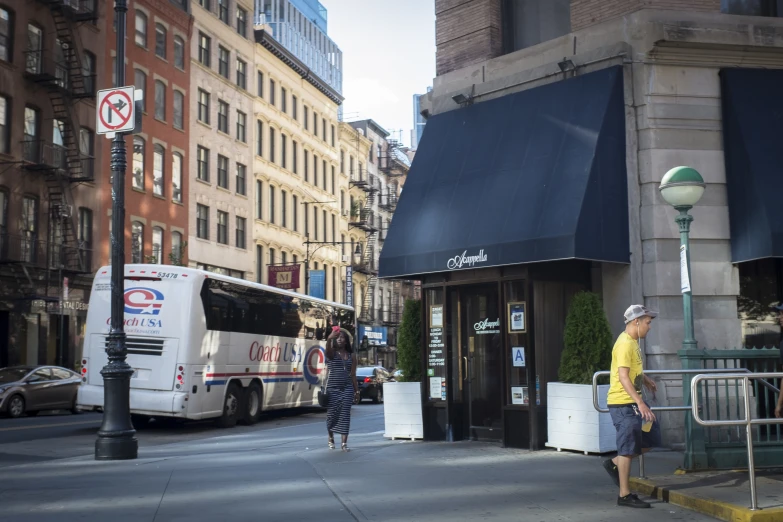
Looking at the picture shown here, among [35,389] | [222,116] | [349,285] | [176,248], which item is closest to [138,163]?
[176,248]

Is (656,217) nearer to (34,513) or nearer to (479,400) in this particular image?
(479,400)

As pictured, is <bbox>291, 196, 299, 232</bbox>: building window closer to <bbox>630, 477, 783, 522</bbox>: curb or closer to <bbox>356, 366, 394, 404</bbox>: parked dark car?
<bbox>356, 366, 394, 404</bbox>: parked dark car

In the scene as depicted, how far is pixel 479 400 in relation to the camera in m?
15.7

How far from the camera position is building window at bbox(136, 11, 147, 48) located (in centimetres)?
4547

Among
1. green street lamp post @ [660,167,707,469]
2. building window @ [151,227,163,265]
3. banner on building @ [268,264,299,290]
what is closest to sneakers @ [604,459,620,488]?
green street lamp post @ [660,167,707,469]

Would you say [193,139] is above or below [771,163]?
above

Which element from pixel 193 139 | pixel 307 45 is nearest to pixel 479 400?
pixel 193 139

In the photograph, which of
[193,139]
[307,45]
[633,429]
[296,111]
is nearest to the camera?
[633,429]

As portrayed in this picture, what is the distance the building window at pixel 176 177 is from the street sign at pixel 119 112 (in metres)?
33.1

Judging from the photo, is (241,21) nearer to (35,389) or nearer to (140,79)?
(140,79)

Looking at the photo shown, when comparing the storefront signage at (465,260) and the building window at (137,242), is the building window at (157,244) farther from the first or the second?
the storefront signage at (465,260)

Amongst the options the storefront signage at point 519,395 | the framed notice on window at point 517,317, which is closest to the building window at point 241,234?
the framed notice on window at point 517,317

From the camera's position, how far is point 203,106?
5088cm

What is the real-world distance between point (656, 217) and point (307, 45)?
8568cm
